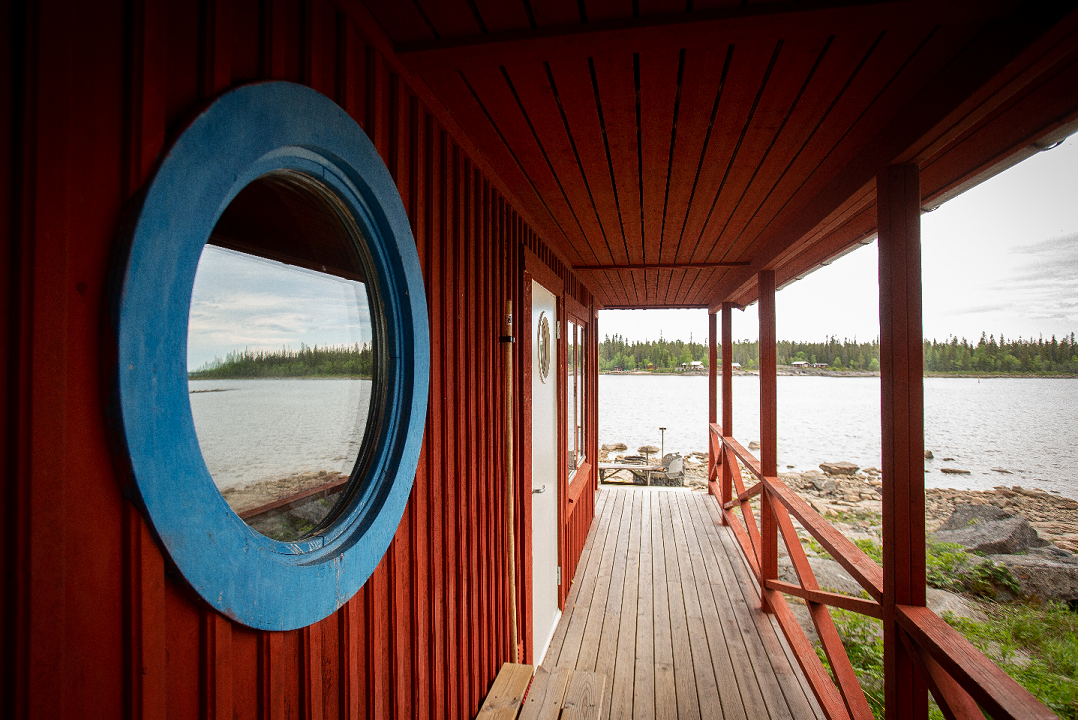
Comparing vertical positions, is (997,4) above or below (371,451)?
above

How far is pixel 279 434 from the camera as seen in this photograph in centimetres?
85

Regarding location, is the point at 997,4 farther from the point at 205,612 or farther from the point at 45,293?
the point at 205,612

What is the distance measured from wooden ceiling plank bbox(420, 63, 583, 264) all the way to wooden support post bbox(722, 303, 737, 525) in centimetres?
304

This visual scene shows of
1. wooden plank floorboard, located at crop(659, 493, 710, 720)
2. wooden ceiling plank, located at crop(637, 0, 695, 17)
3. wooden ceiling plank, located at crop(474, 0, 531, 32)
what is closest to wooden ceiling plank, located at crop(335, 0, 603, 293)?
wooden ceiling plank, located at crop(474, 0, 531, 32)

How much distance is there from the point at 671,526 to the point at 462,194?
15.2ft

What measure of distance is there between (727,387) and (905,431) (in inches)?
154

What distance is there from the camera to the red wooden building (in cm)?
51

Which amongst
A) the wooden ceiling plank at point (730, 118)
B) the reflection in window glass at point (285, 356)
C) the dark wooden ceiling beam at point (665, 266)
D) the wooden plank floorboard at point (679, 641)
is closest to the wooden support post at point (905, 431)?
the wooden ceiling plank at point (730, 118)

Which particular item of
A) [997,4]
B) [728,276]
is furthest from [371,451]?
[728,276]

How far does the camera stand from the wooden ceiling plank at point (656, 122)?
4.22ft

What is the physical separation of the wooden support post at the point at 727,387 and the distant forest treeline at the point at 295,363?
4.95 metres

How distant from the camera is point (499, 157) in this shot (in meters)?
1.91

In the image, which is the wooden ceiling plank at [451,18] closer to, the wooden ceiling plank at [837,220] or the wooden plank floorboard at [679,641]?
the wooden ceiling plank at [837,220]

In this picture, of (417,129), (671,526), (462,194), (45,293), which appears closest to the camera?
(45,293)
